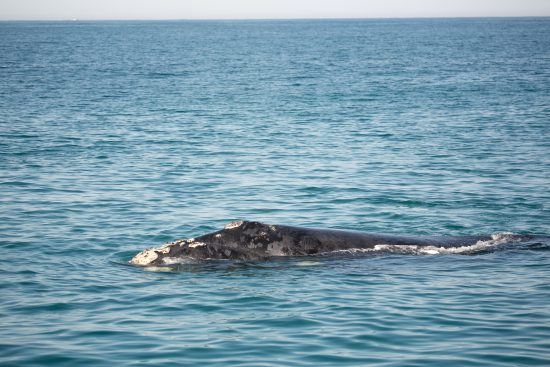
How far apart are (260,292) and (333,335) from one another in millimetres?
2418

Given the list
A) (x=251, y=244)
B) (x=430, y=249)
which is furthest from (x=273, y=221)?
(x=430, y=249)

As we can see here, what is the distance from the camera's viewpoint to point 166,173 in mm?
29969

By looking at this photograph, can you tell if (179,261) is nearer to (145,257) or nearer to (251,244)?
(145,257)

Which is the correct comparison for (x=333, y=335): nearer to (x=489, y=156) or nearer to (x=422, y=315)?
(x=422, y=315)

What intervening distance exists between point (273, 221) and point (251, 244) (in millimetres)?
5320

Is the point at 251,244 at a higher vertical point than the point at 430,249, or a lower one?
higher

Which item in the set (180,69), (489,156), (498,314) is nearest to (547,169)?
(489,156)

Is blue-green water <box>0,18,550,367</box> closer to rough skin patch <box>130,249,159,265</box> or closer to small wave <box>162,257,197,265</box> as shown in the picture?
rough skin patch <box>130,249,159,265</box>

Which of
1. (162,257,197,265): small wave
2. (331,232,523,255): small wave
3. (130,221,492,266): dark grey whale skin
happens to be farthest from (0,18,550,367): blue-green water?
(162,257,197,265): small wave

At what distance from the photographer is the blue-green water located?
1284 centimetres

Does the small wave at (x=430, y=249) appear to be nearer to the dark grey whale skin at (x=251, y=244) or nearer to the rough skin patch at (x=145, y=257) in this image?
the dark grey whale skin at (x=251, y=244)

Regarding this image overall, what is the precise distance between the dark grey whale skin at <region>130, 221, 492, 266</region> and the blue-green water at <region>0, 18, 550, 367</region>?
36cm

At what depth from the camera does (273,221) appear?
22.3 metres

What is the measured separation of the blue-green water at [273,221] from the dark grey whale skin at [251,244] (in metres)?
0.36
